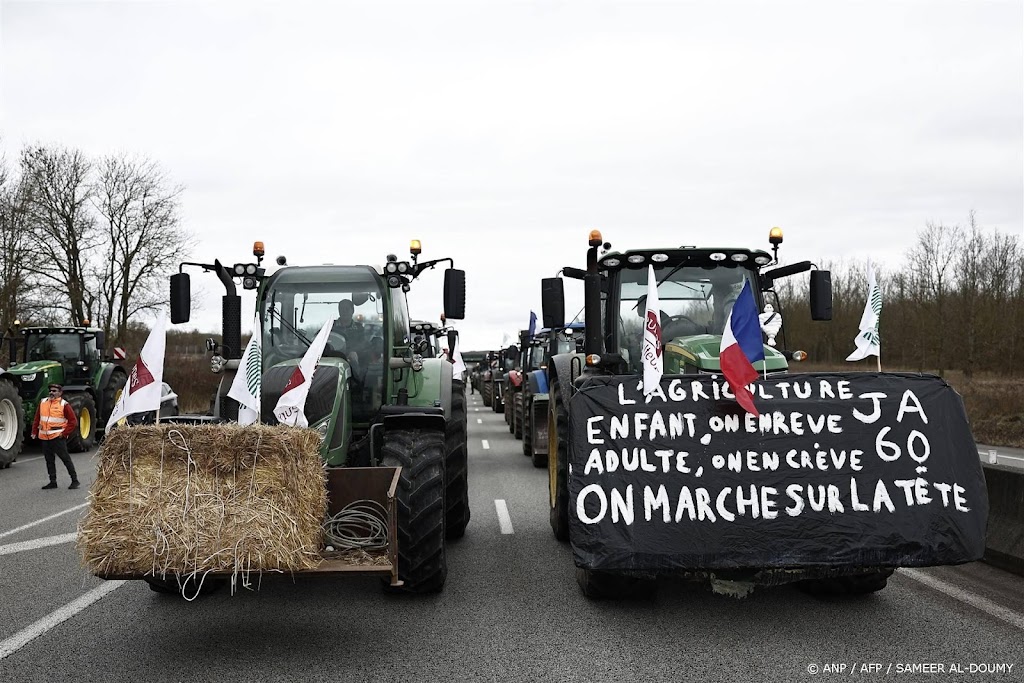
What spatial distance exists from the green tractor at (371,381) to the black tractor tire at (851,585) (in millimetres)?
2730

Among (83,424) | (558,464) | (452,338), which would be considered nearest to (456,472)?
(558,464)

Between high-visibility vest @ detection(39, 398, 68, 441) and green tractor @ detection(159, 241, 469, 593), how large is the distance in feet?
22.8

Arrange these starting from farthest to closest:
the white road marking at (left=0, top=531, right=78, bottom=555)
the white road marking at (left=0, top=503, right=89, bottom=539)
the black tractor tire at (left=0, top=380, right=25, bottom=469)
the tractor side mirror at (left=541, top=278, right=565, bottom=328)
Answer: the black tractor tire at (left=0, top=380, right=25, bottom=469)
the white road marking at (left=0, top=503, right=89, bottom=539)
the white road marking at (left=0, top=531, right=78, bottom=555)
the tractor side mirror at (left=541, top=278, right=565, bottom=328)

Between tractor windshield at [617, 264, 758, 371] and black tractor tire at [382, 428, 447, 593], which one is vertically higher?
tractor windshield at [617, 264, 758, 371]

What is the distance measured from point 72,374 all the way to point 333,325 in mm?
15199

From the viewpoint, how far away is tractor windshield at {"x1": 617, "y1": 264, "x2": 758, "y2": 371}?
27.6ft

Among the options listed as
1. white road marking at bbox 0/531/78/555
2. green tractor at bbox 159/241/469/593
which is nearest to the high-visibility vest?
white road marking at bbox 0/531/78/555

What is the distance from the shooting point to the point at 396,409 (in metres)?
7.31

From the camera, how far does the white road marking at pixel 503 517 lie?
989cm

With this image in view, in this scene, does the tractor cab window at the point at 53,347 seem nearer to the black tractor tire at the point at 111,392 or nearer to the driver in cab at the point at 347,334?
the black tractor tire at the point at 111,392

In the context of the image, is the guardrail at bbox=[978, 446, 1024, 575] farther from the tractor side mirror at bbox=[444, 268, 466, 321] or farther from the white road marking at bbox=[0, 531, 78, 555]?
the white road marking at bbox=[0, 531, 78, 555]

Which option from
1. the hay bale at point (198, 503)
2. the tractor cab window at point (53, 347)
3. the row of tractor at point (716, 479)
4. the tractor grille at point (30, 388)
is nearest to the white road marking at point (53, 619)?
the row of tractor at point (716, 479)

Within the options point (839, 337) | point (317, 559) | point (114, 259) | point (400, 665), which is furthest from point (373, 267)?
point (839, 337)

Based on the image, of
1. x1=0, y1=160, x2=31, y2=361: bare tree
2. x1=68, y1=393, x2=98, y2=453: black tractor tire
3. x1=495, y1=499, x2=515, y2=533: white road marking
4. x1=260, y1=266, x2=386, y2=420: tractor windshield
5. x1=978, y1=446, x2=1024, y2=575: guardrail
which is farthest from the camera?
x1=0, y1=160, x2=31, y2=361: bare tree
